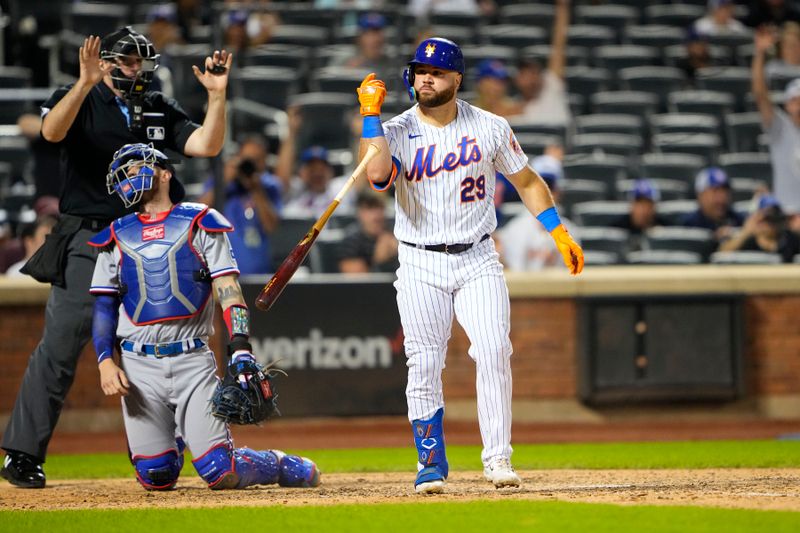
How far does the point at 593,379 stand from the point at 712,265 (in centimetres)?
142

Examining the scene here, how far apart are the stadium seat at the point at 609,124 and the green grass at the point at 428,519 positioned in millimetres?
7925

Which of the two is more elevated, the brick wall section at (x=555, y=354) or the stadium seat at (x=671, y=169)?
the stadium seat at (x=671, y=169)

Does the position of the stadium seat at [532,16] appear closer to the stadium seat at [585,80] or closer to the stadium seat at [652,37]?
the stadium seat at [585,80]

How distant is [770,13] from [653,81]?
2.03 meters

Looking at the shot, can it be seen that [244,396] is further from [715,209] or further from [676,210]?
[676,210]

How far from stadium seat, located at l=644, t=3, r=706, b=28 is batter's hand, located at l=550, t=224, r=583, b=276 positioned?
9.16m

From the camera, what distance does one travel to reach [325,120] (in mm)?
11406

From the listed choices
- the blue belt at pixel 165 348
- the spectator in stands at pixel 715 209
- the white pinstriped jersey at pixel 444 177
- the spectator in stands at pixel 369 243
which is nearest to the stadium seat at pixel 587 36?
the spectator in stands at pixel 715 209

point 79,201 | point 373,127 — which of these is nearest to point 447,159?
point 373,127

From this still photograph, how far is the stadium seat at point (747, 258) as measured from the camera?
10734mm

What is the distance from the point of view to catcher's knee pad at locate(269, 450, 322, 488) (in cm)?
608

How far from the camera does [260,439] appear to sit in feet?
30.8

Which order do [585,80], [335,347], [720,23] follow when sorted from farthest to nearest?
[720,23]
[585,80]
[335,347]

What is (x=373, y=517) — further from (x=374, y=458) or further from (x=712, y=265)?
(x=712, y=265)
